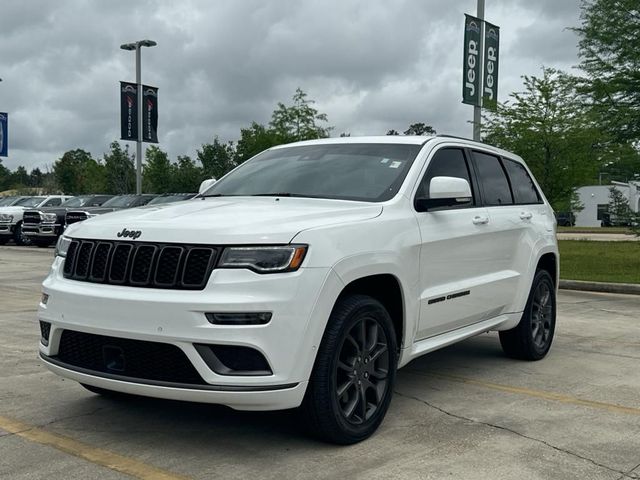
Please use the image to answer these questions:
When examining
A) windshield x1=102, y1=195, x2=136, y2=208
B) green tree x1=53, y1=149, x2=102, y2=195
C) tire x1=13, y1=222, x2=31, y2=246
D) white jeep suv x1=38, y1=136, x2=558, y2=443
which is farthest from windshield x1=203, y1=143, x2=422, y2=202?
green tree x1=53, y1=149, x2=102, y2=195

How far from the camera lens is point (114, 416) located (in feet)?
15.7

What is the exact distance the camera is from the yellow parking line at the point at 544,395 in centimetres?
517

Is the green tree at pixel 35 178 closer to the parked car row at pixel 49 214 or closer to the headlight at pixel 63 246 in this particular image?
the parked car row at pixel 49 214

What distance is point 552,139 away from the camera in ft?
65.7

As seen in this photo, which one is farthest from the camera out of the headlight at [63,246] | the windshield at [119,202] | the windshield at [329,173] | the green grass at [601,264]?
the windshield at [119,202]

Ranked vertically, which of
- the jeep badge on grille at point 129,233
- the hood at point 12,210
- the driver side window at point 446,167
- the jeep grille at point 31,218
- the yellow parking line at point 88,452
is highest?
the driver side window at point 446,167

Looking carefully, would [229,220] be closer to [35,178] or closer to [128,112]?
[128,112]

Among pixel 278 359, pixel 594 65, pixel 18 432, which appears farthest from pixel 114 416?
pixel 594 65

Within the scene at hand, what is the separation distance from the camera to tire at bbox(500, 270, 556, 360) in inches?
258

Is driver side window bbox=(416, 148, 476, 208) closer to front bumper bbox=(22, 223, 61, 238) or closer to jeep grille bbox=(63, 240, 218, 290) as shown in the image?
jeep grille bbox=(63, 240, 218, 290)

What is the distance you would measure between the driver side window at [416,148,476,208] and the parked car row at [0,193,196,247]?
1653 centimetres

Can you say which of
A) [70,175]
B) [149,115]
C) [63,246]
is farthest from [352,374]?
[70,175]

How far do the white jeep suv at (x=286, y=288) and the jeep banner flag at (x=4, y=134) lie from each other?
92.8 ft

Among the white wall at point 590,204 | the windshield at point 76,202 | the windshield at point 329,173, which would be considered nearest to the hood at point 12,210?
the windshield at point 76,202
